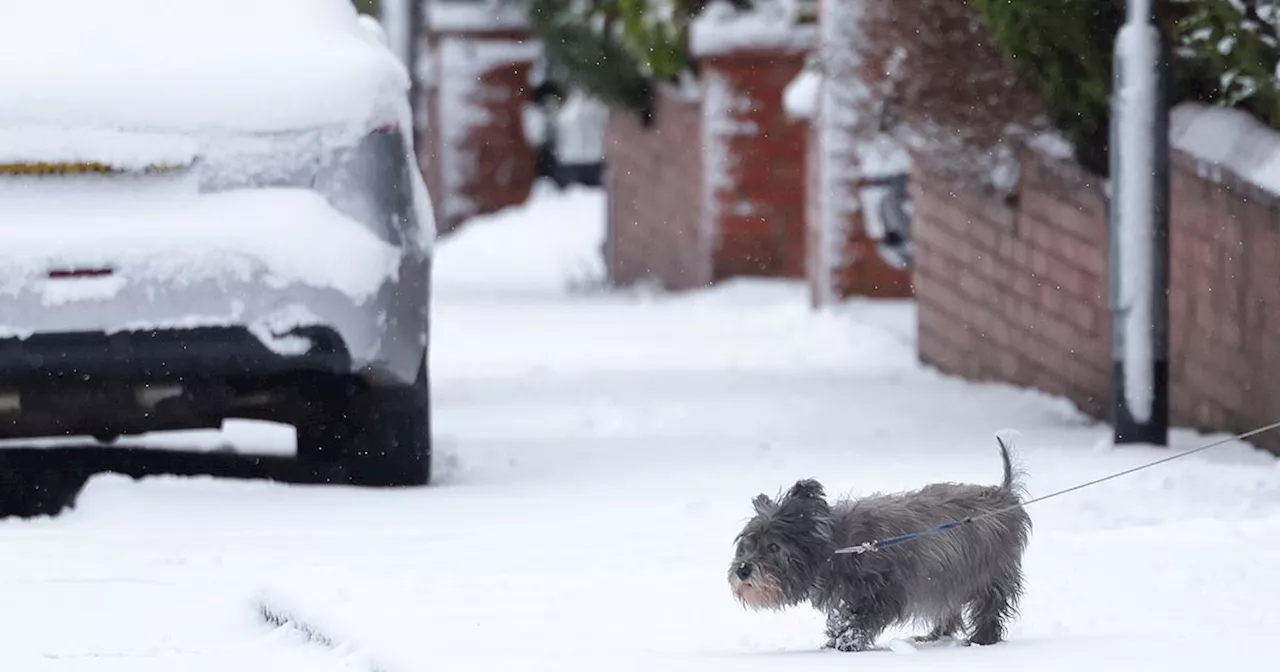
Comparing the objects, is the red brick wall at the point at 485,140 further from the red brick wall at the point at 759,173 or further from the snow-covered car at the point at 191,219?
the snow-covered car at the point at 191,219

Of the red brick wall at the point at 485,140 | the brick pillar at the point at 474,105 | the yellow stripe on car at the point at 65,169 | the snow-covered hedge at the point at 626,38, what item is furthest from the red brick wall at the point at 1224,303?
the red brick wall at the point at 485,140

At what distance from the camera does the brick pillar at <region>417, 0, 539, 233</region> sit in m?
32.0

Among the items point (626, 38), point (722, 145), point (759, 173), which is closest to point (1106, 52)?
point (722, 145)

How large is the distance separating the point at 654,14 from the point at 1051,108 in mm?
8987

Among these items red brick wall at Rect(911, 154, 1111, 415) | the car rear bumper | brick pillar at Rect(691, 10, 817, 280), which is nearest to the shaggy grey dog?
the car rear bumper

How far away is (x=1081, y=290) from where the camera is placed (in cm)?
911

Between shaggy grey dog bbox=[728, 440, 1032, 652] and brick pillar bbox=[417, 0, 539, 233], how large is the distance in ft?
89.2

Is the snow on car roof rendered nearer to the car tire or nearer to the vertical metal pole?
the car tire

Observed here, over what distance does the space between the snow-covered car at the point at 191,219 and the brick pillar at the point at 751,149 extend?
10628mm

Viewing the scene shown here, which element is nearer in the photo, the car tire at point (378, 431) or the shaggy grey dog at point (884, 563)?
the shaggy grey dog at point (884, 563)

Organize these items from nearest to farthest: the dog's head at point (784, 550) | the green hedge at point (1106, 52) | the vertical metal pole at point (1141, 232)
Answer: the dog's head at point (784, 550), the green hedge at point (1106, 52), the vertical metal pole at point (1141, 232)

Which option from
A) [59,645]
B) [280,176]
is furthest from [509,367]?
[59,645]

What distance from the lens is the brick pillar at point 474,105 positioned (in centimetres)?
3203

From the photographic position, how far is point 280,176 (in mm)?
6125
